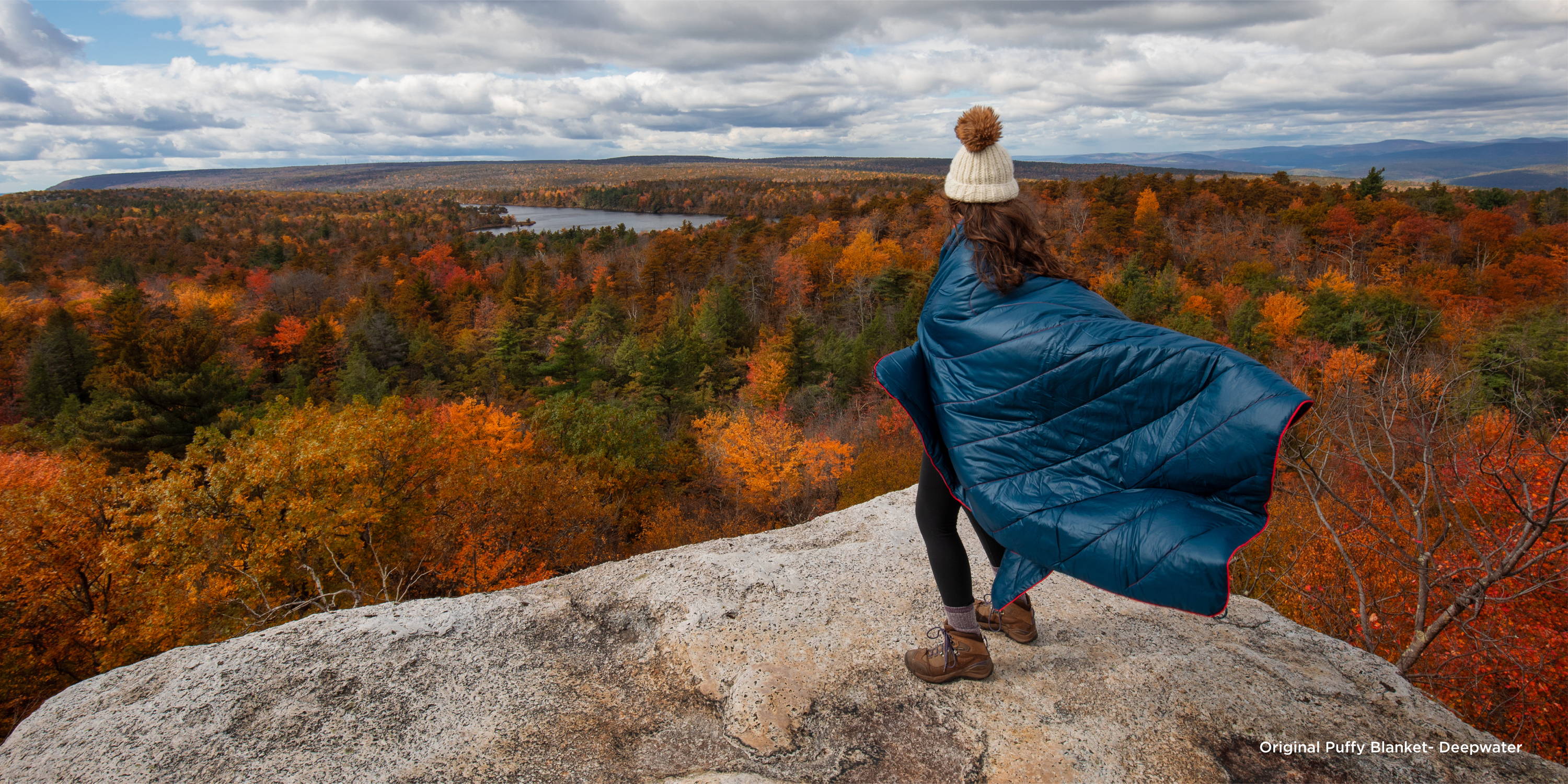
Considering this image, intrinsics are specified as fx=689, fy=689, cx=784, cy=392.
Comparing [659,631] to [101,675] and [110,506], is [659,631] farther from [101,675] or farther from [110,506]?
[110,506]

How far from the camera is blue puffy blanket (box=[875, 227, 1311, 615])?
7.40 feet

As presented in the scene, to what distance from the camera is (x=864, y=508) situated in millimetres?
6500

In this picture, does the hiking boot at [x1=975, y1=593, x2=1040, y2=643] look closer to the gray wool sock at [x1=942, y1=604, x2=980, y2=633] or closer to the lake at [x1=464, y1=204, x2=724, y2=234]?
the gray wool sock at [x1=942, y1=604, x2=980, y2=633]

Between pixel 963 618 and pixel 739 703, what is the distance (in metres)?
1.22

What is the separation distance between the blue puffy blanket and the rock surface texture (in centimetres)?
101

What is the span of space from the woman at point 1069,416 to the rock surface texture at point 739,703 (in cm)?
97

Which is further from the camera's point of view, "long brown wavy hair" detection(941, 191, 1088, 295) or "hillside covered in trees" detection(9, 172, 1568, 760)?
"hillside covered in trees" detection(9, 172, 1568, 760)

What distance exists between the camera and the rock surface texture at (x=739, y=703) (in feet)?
10.2

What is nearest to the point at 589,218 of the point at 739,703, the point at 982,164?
the point at 739,703

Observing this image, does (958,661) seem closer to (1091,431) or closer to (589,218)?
(1091,431)

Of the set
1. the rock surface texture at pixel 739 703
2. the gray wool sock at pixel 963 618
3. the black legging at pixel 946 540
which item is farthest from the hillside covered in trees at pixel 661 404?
the gray wool sock at pixel 963 618

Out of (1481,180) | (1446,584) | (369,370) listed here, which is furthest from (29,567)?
(1481,180)

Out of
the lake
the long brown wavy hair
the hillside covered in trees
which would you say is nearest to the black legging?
the long brown wavy hair

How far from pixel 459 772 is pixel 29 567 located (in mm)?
18631
